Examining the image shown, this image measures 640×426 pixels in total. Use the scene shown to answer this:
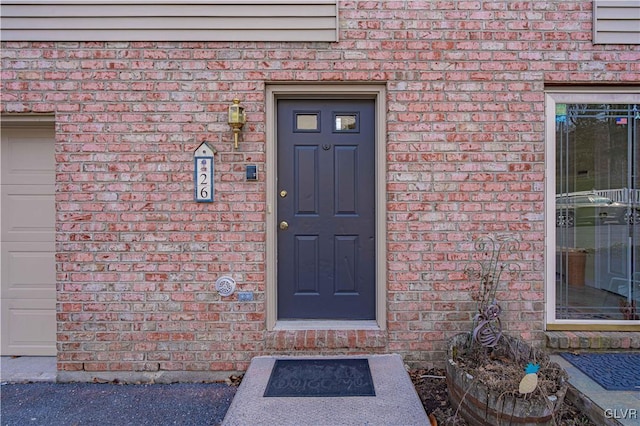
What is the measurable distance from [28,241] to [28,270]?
0.87 feet

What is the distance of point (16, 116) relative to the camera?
316 centimetres

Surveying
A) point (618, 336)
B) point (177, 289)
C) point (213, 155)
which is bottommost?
point (618, 336)

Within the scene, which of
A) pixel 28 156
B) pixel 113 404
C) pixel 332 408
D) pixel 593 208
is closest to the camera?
pixel 332 408

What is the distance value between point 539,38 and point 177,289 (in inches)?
145

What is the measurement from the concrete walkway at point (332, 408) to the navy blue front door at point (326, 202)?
789mm

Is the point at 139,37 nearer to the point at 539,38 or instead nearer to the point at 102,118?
the point at 102,118

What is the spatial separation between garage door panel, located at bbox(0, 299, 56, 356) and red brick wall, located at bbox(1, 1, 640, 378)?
41 cm

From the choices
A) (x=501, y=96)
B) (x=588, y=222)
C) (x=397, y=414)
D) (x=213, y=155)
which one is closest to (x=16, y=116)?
(x=213, y=155)

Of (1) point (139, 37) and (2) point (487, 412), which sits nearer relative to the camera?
(2) point (487, 412)

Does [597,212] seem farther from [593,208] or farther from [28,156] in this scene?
[28,156]

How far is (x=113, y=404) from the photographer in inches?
109

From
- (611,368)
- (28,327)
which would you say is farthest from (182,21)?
(611,368)

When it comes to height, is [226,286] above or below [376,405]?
above

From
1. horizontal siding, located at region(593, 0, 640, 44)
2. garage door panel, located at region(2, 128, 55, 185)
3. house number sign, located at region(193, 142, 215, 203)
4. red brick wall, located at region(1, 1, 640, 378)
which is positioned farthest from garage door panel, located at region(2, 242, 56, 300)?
horizontal siding, located at region(593, 0, 640, 44)
